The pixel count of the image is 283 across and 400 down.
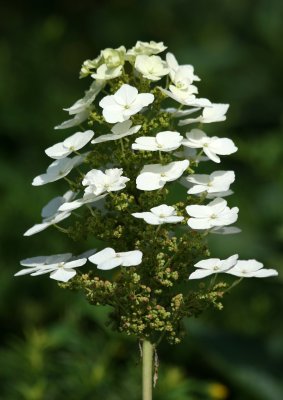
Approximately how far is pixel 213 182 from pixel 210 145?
101 mm

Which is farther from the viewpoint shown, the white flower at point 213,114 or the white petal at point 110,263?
the white flower at point 213,114

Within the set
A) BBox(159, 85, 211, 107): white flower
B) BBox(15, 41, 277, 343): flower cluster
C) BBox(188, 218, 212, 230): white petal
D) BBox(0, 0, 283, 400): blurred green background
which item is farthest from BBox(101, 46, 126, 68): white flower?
BBox(0, 0, 283, 400): blurred green background

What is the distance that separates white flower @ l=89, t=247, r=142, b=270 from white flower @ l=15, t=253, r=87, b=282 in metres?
0.07

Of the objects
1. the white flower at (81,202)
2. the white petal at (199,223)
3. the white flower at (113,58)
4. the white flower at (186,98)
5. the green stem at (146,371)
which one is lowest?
the green stem at (146,371)

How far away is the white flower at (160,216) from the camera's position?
6.79 feet

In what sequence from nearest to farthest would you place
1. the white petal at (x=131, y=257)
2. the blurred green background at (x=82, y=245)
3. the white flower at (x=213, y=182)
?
1. the white petal at (x=131, y=257)
2. the white flower at (x=213, y=182)
3. the blurred green background at (x=82, y=245)

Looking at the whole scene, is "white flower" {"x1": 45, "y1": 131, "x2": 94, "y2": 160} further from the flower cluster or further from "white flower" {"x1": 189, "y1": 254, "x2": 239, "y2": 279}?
"white flower" {"x1": 189, "y1": 254, "x2": 239, "y2": 279}

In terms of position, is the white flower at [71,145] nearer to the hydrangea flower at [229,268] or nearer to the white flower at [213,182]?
the white flower at [213,182]

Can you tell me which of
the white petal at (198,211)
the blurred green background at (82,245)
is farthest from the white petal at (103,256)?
the blurred green background at (82,245)

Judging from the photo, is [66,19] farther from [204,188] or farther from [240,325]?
[204,188]

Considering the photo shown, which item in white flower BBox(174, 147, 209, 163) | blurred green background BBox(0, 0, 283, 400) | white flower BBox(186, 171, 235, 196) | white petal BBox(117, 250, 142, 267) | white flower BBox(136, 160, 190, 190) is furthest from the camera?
blurred green background BBox(0, 0, 283, 400)

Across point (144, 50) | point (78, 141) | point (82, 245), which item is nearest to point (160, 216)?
point (78, 141)

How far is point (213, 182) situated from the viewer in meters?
2.29

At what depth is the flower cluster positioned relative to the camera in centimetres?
214
